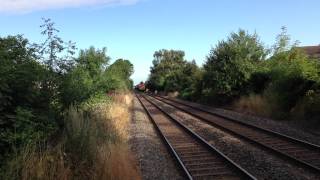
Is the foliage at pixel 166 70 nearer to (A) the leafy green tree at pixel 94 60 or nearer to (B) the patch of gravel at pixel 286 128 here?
(A) the leafy green tree at pixel 94 60

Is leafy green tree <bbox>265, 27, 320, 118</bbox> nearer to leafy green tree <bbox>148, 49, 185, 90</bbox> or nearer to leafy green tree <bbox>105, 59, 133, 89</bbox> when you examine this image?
leafy green tree <bbox>105, 59, 133, 89</bbox>

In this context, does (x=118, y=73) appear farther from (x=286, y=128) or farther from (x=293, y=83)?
(x=286, y=128)

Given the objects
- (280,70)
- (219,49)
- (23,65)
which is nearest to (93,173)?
(23,65)

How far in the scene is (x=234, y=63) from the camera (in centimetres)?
4112

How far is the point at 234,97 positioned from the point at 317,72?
16147mm

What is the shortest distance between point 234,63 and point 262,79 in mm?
4232

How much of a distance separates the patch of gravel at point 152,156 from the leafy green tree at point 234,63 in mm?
19005

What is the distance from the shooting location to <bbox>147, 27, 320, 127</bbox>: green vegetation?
25483 millimetres

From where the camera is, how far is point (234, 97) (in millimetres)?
41406

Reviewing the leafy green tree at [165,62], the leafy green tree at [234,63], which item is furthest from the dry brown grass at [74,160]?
the leafy green tree at [165,62]

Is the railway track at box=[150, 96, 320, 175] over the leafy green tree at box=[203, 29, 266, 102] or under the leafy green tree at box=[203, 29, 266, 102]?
under

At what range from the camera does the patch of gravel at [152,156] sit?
12250 millimetres

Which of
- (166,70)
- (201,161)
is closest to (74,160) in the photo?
(201,161)

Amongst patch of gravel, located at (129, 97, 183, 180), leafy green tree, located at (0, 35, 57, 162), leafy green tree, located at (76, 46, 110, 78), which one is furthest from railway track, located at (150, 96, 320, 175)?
leafy green tree, located at (76, 46, 110, 78)
